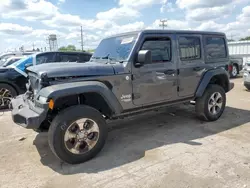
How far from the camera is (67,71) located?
11.8 ft

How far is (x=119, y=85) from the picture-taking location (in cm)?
398

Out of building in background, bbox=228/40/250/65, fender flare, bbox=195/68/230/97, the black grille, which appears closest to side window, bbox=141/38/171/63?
fender flare, bbox=195/68/230/97

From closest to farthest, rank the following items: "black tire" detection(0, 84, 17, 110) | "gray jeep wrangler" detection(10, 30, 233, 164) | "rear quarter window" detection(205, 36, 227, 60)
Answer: "gray jeep wrangler" detection(10, 30, 233, 164), "rear quarter window" detection(205, 36, 227, 60), "black tire" detection(0, 84, 17, 110)

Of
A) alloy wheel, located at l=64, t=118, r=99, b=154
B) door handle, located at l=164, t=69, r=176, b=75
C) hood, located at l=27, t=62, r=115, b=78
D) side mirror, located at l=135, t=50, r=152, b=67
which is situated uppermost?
side mirror, located at l=135, t=50, r=152, b=67

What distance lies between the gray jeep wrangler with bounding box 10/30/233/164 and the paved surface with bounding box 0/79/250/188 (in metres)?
0.32

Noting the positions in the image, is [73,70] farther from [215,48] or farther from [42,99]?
[215,48]

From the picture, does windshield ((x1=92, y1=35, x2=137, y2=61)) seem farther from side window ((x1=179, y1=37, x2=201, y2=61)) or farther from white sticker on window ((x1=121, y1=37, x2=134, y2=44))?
side window ((x1=179, y1=37, x2=201, y2=61))

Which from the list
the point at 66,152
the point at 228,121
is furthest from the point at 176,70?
the point at 66,152

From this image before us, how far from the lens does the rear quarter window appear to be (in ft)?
17.5

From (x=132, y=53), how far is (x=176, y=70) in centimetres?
110

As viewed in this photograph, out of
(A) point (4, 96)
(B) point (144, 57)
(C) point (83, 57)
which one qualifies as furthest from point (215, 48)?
(A) point (4, 96)

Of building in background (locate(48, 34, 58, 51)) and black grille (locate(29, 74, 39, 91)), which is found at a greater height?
building in background (locate(48, 34, 58, 51))

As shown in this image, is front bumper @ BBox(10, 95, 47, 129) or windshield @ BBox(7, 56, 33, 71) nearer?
front bumper @ BBox(10, 95, 47, 129)

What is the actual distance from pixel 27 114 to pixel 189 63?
3.26 meters
